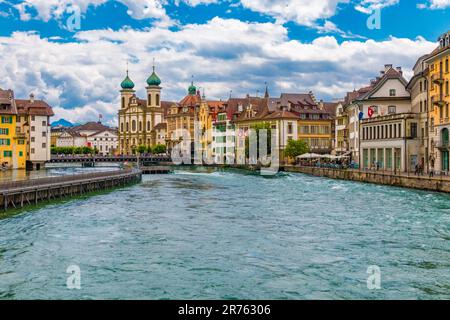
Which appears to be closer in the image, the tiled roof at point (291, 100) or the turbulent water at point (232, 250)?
the turbulent water at point (232, 250)

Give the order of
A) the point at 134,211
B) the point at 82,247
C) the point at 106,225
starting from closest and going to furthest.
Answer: the point at 82,247
the point at 106,225
the point at 134,211

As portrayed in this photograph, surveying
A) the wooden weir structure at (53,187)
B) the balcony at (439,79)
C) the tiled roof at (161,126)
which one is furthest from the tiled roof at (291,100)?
the tiled roof at (161,126)

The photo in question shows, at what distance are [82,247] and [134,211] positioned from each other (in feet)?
47.8

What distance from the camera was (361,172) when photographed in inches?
2608

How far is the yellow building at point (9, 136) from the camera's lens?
309 ft

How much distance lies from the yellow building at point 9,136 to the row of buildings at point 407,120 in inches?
2044

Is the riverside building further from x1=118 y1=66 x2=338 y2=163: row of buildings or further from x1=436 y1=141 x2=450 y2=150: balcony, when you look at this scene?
x1=118 y1=66 x2=338 y2=163: row of buildings

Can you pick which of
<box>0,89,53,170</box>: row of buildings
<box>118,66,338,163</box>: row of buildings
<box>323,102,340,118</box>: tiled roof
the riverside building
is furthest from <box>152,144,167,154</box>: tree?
the riverside building

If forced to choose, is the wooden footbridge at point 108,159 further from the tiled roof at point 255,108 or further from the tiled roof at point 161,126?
the tiled roof at point 161,126

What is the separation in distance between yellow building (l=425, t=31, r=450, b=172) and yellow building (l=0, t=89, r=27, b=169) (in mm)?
62416

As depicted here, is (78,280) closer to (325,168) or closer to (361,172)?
(361,172)

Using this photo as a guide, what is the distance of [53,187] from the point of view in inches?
1973
